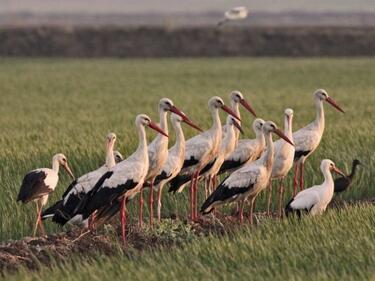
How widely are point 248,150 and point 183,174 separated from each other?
983 mm

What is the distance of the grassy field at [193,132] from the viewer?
35.0 ft

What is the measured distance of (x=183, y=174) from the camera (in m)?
15.4

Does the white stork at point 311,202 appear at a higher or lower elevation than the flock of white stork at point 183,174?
lower

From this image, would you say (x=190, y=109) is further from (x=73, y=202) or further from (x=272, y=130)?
(x=73, y=202)

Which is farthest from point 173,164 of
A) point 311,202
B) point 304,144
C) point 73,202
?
point 304,144

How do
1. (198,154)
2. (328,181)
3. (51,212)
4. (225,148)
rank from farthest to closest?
(225,148) < (198,154) < (328,181) < (51,212)

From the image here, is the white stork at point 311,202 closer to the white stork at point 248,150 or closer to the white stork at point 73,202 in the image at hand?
the white stork at point 248,150

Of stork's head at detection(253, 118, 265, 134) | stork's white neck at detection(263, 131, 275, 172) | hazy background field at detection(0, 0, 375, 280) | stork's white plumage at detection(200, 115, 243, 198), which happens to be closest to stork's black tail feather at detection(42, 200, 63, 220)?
hazy background field at detection(0, 0, 375, 280)

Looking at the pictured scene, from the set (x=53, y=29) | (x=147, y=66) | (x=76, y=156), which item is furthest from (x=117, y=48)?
(x=76, y=156)

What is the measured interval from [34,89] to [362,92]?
560 inches

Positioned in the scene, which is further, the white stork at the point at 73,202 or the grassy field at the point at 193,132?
the white stork at the point at 73,202

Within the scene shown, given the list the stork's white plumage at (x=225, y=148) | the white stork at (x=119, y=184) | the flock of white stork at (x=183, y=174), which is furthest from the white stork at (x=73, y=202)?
the stork's white plumage at (x=225, y=148)

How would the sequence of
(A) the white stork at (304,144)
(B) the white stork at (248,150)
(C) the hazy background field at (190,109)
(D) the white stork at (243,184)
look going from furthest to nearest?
(A) the white stork at (304,144)
(B) the white stork at (248,150)
(D) the white stork at (243,184)
(C) the hazy background field at (190,109)

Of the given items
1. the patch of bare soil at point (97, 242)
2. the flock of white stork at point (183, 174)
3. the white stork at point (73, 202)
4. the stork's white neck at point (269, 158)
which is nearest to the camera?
the patch of bare soil at point (97, 242)
